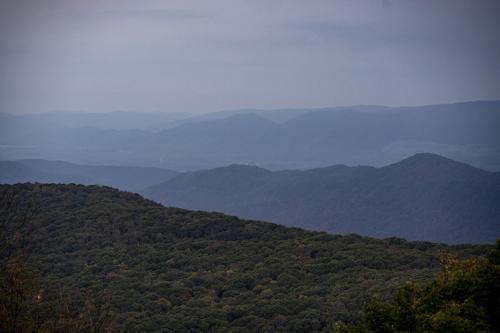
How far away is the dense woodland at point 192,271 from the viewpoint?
15914 millimetres

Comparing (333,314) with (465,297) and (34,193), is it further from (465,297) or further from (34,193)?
(34,193)

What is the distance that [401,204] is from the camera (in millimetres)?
171875

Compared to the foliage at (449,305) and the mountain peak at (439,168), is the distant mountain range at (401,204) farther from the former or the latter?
the foliage at (449,305)

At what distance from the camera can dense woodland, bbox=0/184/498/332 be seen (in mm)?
15914

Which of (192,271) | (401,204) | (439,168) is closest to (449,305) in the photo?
(192,271)

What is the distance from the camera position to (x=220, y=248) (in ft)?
117

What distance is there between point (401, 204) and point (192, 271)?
147259 millimetres

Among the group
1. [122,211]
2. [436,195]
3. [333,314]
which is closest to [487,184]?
[436,195]

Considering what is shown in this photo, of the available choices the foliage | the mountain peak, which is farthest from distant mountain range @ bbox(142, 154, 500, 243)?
the foliage

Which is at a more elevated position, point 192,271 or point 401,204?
point 192,271

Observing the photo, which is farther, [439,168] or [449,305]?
[439,168]

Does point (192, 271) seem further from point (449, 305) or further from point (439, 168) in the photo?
point (439, 168)

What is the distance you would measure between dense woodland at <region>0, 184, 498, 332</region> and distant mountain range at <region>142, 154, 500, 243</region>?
10154 cm

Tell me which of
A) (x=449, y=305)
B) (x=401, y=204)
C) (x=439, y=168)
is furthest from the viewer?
(x=439, y=168)
